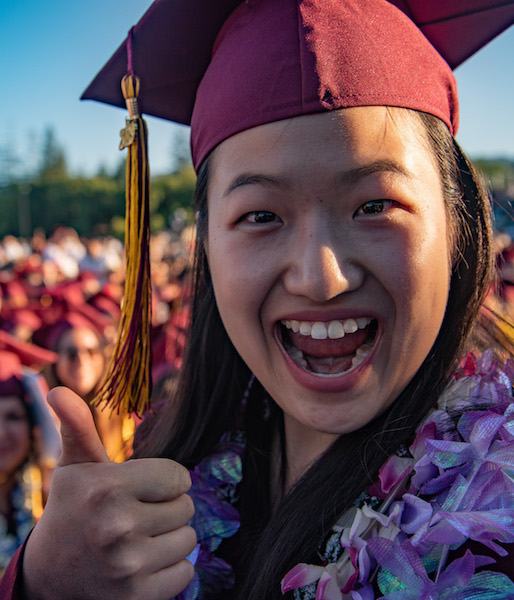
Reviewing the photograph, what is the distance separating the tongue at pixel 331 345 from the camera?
1.22 metres

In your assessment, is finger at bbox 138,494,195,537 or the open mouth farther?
the open mouth

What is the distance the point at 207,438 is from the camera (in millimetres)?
1733

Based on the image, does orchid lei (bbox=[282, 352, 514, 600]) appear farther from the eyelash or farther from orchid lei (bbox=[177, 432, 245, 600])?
the eyelash

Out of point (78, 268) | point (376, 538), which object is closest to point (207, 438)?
point (376, 538)

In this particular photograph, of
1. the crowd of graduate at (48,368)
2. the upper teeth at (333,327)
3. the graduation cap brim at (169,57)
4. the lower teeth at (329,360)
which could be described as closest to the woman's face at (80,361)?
the crowd of graduate at (48,368)

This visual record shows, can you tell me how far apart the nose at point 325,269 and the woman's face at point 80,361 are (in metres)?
3.26

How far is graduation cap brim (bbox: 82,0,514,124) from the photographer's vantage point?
1.36m

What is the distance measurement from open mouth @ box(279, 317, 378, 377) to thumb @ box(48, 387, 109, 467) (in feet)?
1.57

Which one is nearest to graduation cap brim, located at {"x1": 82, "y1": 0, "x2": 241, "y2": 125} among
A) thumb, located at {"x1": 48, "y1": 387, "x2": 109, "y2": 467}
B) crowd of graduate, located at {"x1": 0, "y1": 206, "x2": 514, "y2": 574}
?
crowd of graduate, located at {"x1": 0, "y1": 206, "x2": 514, "y2": 574}

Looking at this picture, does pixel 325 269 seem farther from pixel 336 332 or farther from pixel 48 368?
pixel 48 368

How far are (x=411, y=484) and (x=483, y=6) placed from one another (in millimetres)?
1156

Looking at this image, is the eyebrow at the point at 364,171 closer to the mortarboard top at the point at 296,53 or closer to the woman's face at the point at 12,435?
the mortarboard top at the point at 296,53

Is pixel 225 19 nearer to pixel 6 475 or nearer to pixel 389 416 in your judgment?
pixel 389 416

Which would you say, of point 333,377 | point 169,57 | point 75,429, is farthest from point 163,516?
point 169,57
